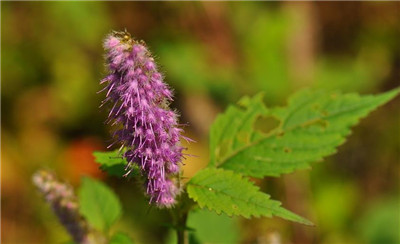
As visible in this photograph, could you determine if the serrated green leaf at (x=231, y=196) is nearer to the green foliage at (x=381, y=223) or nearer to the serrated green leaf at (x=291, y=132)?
the serrated green leaf at (x=291, y=132)

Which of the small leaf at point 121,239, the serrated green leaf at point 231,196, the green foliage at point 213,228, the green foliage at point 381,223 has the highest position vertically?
the green foliage at point 381,223

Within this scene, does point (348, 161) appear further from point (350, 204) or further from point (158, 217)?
point (158, 217)

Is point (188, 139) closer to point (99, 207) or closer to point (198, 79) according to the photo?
point (99, 207)

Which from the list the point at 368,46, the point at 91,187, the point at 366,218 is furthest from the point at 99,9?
the point at 91,187

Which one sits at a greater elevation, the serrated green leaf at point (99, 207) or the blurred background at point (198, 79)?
the blurred background at point (198, 79)

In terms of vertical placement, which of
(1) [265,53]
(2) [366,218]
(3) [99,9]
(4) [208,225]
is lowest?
(4) [208,225]

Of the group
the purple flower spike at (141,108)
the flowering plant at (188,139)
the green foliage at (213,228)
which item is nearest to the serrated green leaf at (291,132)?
the flowering plant at (188,139)

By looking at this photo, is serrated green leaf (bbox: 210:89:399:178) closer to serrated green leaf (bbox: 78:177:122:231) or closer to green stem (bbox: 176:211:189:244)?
green stem (bbox: 176:211:189:244)
